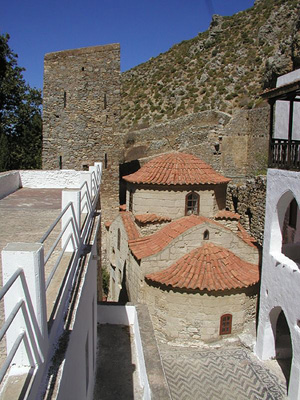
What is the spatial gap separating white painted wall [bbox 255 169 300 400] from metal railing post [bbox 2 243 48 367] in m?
7.03

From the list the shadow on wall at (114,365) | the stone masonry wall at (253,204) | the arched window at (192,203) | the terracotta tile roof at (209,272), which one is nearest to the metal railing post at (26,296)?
the shadow on wall at (114,365)

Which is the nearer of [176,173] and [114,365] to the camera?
[114,365]

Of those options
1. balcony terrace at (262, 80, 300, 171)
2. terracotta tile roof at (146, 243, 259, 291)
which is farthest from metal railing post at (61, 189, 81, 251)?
terracotta tile roof at (146, 243, 259, 291)

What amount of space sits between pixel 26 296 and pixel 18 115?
2049 cm

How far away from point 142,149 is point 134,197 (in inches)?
619

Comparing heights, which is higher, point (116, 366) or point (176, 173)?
point (176, 173)

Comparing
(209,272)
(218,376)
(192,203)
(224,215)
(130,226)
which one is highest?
(192,203)

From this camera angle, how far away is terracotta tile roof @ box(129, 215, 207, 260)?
1081cm

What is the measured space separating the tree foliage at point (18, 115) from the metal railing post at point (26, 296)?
18.8 meters

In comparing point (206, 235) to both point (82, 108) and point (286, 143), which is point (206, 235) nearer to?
point (286, 143)

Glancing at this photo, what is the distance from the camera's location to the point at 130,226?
12.5 m

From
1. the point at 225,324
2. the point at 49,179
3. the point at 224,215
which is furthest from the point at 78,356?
the point at 224,215

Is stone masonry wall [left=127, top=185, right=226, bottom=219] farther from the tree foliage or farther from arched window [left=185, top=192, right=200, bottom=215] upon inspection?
the tree foliage

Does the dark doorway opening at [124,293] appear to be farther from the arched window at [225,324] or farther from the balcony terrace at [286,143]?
the balcony terrace at [286,143]
